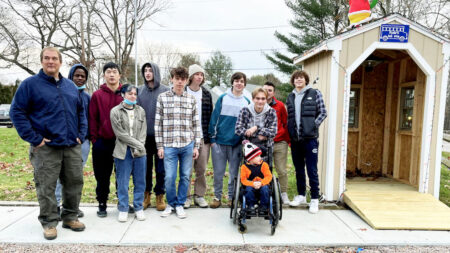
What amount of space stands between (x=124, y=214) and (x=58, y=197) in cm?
85

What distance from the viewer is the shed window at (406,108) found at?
18.0 feet

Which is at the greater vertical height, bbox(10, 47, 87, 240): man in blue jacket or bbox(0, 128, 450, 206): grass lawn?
bbox(10, 47, 87, 240): man in blue jacket

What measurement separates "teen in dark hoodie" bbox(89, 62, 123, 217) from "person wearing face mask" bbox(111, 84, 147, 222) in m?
0.13

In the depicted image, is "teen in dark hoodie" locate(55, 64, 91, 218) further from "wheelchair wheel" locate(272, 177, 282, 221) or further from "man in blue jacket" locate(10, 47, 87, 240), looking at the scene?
"wheelchair wheel" locate(272, 177, 282, 221)

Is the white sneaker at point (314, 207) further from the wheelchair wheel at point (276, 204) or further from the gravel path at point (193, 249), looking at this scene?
the gravel path at point (193, 249)

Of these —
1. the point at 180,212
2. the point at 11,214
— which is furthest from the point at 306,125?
the point at 11,214

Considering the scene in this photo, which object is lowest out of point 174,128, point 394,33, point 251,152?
point 251,152

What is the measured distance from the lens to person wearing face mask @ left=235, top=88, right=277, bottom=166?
12.7ft

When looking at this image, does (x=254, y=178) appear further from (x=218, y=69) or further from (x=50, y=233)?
(x=218, y=69)

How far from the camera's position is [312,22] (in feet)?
58.0

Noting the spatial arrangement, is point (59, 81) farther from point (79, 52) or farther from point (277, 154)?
point (79, 52)

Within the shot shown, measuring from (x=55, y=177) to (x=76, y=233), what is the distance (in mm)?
696

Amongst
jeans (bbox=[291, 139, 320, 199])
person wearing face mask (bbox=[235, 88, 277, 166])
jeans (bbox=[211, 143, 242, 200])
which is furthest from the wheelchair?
jeans (bbox=[291, 139, 320, 199])

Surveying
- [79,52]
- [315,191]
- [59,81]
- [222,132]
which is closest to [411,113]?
[315,191]
